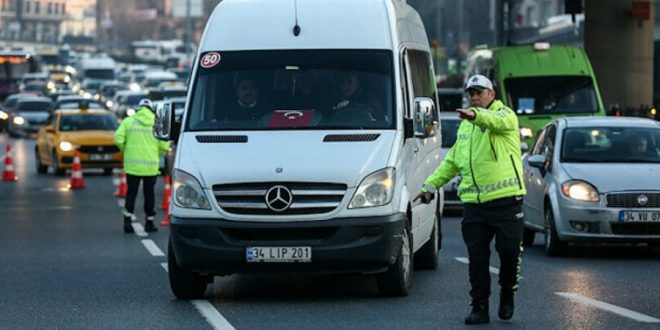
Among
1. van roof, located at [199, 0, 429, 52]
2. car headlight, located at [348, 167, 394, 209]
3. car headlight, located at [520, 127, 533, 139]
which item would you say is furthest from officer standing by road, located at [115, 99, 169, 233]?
car headlight, located at [520, 127, 533, 139]

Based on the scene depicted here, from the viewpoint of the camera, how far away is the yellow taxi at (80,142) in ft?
136

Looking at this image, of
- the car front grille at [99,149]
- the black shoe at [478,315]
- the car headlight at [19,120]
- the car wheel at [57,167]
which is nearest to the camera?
the black shoe at [478,315]

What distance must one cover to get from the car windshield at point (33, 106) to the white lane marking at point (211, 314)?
61022 millimetres

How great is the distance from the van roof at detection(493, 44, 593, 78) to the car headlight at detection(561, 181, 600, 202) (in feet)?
57.5

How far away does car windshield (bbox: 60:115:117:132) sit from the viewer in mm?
42906

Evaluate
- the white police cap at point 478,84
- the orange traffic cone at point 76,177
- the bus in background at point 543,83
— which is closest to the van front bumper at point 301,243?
the white police cap at point 478,84

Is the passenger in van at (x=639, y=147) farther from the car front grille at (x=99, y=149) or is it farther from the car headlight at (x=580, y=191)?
the car front grille at (x=99, y=149)

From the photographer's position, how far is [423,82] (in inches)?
682

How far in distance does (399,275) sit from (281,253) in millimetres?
988

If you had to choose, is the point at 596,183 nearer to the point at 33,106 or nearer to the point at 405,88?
the point at 405,88

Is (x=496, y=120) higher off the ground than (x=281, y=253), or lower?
higher

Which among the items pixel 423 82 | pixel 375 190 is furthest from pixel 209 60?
pixel 423 82

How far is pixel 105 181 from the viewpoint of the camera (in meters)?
39.3

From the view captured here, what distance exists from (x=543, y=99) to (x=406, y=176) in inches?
899
